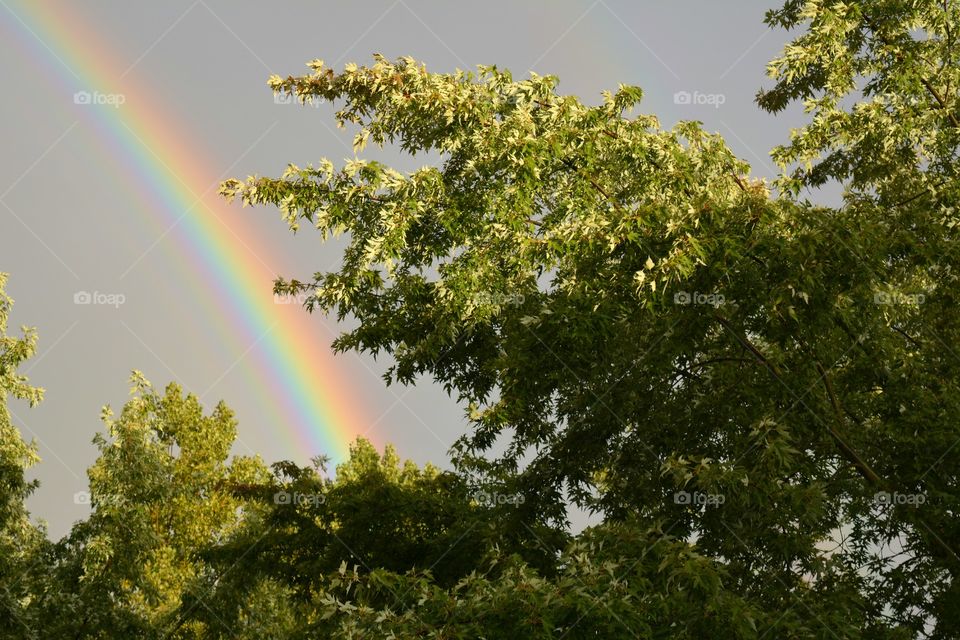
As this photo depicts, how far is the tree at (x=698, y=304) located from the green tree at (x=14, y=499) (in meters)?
9.41

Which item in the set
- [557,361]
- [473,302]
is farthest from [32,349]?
[557,361]

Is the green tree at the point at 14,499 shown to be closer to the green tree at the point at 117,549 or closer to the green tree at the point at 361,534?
the green tree at the point at 117,549

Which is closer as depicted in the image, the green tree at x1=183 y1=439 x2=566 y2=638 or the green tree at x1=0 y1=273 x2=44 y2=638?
the green tree at x1=183 y1=439 x2=566 y2=638

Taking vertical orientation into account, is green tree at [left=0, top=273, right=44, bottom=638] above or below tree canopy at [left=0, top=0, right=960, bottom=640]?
below

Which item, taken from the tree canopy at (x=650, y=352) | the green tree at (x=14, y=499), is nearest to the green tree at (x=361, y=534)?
the tree canopy at (x=650, y=352)

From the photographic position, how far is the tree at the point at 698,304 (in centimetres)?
1058

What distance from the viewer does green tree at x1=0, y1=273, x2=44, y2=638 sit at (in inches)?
757

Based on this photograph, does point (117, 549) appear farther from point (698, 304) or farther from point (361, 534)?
point (698, 304)

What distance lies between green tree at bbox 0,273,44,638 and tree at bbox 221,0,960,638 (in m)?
9.41

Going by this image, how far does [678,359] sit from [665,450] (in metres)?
1.21

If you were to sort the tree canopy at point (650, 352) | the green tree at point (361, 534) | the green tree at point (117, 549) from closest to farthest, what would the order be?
the tree canopy at point (650, 352)
the green tree at point (361, 534)
the green tree at point (117, 549)

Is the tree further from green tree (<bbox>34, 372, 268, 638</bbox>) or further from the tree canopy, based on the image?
green tree (<bbox>34, 372, 268, 638</bbox>)

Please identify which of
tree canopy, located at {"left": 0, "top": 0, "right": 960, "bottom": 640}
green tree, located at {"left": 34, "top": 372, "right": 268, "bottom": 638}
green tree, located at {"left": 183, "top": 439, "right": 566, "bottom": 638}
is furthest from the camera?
green tree, located at {"left": 34, "top": 372, "right": 268, "bottom": 638}

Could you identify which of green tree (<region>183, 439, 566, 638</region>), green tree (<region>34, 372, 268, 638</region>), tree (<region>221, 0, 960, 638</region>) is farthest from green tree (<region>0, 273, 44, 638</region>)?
tree (<region>221, 0, 960, 638</region>)
